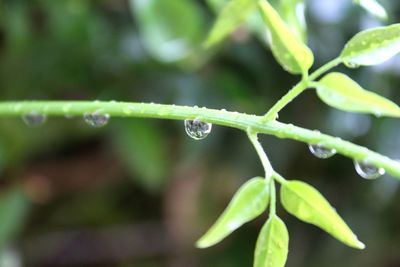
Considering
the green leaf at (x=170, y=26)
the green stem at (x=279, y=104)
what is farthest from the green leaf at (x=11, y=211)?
the green stem at (x=279, y=104)

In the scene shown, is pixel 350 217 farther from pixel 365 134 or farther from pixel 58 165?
pixel 58 165

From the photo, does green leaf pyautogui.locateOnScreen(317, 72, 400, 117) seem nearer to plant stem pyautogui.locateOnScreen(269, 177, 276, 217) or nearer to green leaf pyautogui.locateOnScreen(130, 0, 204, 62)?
plant stem pyautogui.locateOnScreen(269, 177, 276, 217)

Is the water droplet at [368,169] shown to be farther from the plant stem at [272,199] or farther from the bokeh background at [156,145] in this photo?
the bokeh background at [156,145]

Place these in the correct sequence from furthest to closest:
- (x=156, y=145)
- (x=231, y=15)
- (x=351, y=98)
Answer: (x=156, y=145), (x=231, y=15), (x=351, y=98)

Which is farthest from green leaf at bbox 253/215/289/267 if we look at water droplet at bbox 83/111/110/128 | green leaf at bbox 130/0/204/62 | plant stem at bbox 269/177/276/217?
green leaf at bbox 130/0/204/62

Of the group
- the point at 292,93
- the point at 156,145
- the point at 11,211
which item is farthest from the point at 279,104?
the point at 11,211

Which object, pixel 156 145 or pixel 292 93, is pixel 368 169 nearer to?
pixel 292 93
